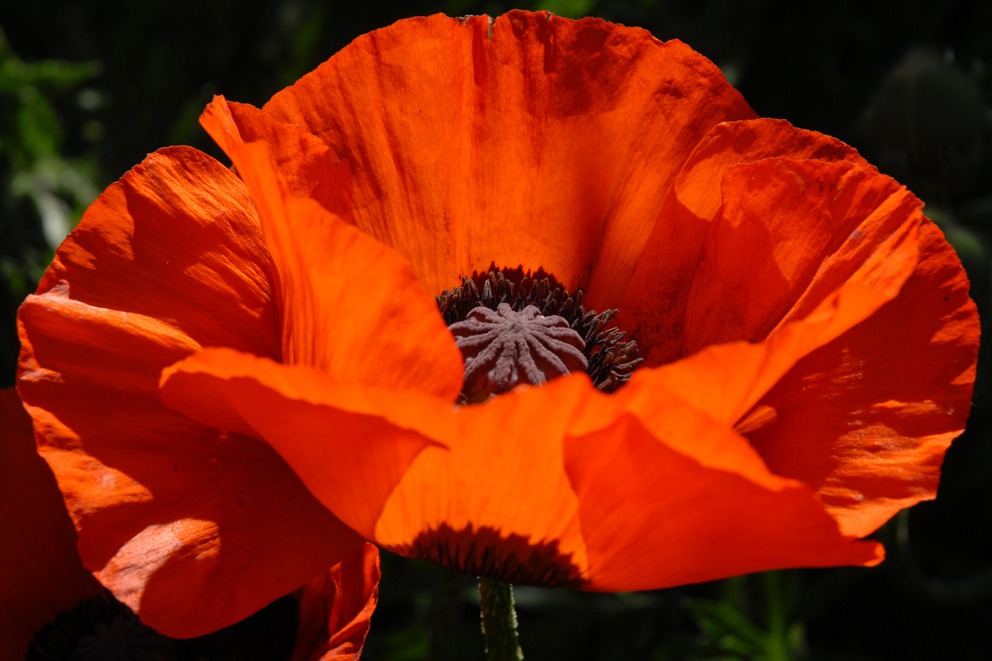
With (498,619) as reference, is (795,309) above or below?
above

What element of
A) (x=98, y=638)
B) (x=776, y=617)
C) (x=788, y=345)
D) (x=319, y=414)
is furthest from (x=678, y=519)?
(x=776, y=617)

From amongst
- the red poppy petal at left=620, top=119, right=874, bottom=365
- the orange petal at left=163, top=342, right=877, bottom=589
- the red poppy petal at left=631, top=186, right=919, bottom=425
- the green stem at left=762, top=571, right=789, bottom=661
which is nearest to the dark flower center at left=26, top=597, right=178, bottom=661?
the orange petal at left=163, top=342, right=877, bottom=589

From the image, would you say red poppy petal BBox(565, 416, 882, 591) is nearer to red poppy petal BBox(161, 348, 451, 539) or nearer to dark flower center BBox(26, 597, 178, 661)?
red poppy petal BBox(161, 348, 451, 539)

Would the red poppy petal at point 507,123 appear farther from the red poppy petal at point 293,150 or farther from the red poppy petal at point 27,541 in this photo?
the red poppy petal at point 27,541

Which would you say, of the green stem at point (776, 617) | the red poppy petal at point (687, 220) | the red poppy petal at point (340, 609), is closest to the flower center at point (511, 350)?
the red poppy petal at point (687, 220)

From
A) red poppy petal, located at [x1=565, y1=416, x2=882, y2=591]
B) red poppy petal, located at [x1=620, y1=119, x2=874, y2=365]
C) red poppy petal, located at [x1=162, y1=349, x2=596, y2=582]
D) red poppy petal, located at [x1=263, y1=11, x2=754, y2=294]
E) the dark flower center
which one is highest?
red poppy petal, located at [x1=263, y1=11, x2=754, y2=294]

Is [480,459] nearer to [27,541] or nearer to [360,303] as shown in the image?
[360,303]
